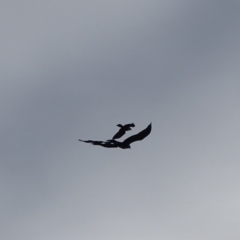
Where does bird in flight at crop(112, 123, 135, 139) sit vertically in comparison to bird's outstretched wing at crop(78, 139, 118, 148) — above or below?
above

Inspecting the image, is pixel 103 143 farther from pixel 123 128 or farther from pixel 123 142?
pixel 123 128

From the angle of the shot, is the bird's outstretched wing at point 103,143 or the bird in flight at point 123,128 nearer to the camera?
the bird in flight at point 123,128

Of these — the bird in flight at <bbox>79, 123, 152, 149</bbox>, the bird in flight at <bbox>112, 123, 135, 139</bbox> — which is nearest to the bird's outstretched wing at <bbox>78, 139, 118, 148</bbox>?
the bird in flight at <bbox>79, 123, 152, 149</bbox>

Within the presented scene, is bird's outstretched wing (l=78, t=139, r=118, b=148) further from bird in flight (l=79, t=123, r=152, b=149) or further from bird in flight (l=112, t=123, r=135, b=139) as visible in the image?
bird in flight (l=112, t=123, r=135, b=139)

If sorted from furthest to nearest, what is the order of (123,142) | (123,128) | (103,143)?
(123,142)
(103,143)
(123,128)

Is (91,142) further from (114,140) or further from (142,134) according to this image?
(142,134)

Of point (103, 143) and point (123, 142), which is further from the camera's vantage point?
point (123, 142)

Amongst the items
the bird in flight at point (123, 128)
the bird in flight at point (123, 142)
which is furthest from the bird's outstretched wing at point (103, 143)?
the bird in flight at point (123, 128)

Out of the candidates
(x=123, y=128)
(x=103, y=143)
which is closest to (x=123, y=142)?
(x=103, y=143)

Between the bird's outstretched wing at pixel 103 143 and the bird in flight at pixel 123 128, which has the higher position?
the bird in flight at pixel 123 128

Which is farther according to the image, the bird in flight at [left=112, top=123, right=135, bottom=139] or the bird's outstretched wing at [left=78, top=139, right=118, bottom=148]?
the bird's outstretched wing at [left=78, top=139, right=118, bottom=148]

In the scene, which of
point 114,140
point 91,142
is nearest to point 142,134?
point 114,140

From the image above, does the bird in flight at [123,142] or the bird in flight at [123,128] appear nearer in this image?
the bird in flight at [123,128]

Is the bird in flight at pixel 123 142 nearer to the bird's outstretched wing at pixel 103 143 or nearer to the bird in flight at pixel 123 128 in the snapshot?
the bird's outstretched wing at pixel 103 143
